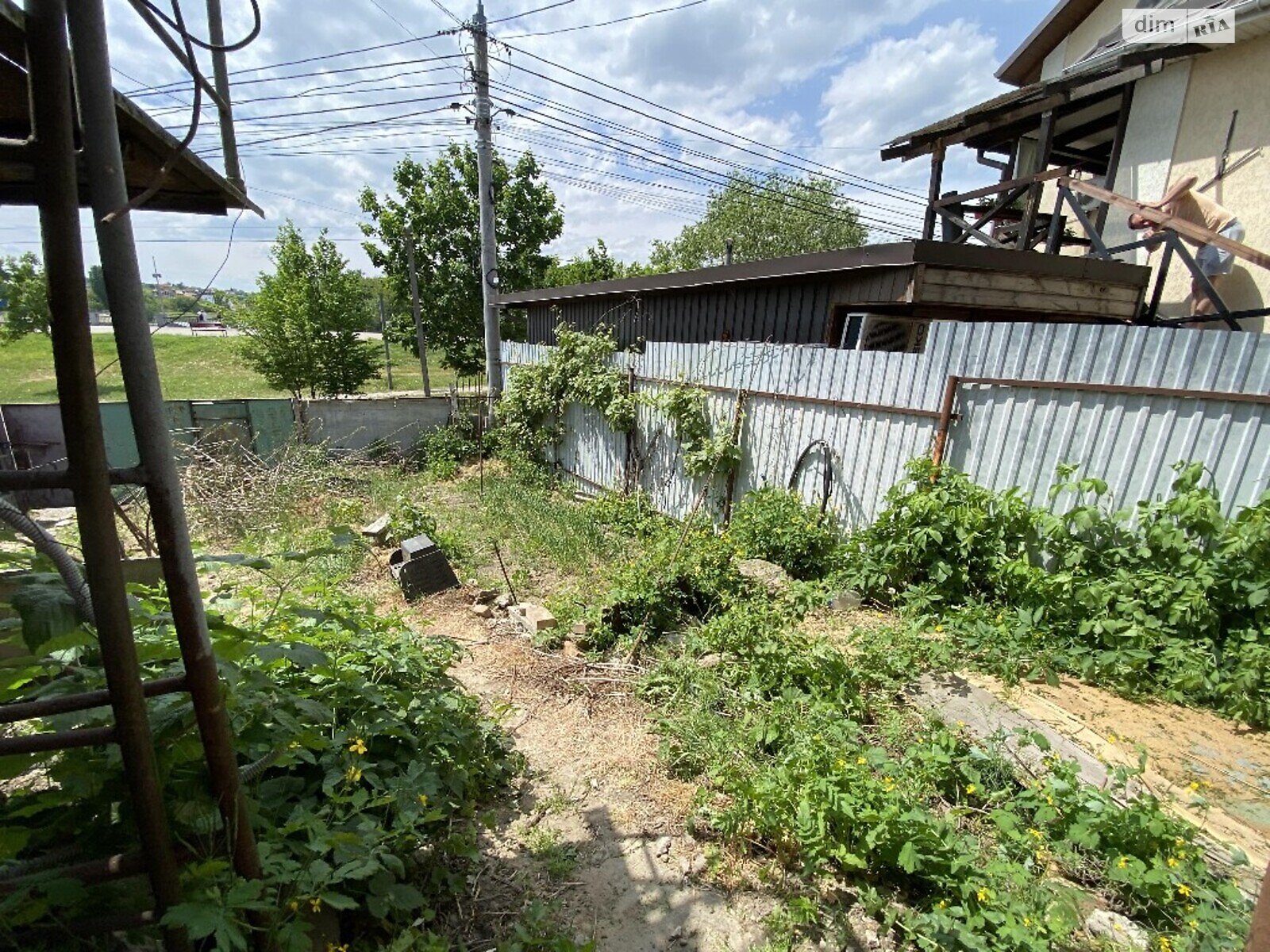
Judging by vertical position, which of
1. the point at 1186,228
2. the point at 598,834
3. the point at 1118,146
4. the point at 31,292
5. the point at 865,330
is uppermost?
the point at 1118,146

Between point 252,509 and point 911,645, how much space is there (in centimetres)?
701

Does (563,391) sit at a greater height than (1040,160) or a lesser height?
lesser

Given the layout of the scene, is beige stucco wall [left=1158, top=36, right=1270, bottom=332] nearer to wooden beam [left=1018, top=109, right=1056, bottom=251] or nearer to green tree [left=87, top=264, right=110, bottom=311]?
wooden beam [left=1018, top=109, right=1056, bottom=251]

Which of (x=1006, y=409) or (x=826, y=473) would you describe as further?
(x=826, y=473)

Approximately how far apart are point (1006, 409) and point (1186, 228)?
2907 millimetres

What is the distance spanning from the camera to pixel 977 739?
2588 mm

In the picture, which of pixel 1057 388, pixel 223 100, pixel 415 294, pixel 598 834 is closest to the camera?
pixel 223 100

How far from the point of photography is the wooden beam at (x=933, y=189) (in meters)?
7.12

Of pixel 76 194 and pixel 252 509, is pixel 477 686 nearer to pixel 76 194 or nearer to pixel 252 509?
pixel 76 194

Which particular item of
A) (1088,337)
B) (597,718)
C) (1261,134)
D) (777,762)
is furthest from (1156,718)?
(1261,134)

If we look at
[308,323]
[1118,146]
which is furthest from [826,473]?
[308,323]

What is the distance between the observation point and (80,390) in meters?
0.97

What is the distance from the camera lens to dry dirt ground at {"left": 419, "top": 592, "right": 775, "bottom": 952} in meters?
1.95

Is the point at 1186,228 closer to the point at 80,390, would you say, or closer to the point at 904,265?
the point at 904,265
